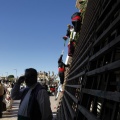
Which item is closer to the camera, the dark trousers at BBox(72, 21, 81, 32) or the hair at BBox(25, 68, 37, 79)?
the hair at BBox(25, 68, 37, 79)

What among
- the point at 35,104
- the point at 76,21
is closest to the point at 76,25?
the point at 76,21

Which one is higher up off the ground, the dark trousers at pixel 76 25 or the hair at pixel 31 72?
the dark trousers at pixel 76 25

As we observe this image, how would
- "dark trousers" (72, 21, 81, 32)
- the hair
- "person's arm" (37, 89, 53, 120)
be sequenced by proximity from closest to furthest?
"person's arm" (37, 89, 53, 120), the hair, "dark trousers" (72, 21, 81, 32)

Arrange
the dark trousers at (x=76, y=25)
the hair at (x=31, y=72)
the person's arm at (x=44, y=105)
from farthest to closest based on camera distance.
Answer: the dark trousers at (x=76, y=25) < the hair at (x=31, y=72) < the person's arm at (x=44, y=105)

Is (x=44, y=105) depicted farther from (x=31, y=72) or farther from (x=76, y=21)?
(x=76, y=21)

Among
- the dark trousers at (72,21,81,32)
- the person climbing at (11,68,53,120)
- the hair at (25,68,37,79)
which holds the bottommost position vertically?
the person climbing at (11,68,53,120)

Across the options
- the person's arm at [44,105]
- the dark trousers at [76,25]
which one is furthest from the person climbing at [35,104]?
the dark trousers at [76,25]

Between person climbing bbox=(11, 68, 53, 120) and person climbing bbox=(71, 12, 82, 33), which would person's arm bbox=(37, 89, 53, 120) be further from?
person climbing bbox=(71, 12, 82, 33)

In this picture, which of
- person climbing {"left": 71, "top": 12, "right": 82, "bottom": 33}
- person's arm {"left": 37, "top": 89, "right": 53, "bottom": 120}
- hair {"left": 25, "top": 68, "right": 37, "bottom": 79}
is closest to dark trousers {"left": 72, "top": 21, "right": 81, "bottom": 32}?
person climbing {"left": 71, "top": 12, "right": 82, "bottom": 33}

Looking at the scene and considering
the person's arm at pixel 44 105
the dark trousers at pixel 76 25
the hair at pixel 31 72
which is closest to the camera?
the person's arm at pixel 44 105

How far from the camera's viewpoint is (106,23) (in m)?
3.24

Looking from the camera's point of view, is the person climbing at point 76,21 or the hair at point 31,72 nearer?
the hair at point 31,72

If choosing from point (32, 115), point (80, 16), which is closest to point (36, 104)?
point (32, 115)

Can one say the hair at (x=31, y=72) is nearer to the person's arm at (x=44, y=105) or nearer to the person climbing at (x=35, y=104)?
the person climbing at (x=35, y=104)
